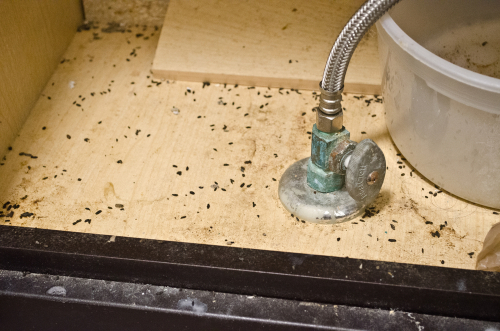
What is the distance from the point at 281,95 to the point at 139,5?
0.55 m

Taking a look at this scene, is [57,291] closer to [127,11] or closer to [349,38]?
[349,38]

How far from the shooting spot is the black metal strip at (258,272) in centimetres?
73

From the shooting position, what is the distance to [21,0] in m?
1.13

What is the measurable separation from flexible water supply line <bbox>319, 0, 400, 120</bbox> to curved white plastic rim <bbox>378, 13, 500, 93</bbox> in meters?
0.11

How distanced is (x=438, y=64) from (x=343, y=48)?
0.50 feet

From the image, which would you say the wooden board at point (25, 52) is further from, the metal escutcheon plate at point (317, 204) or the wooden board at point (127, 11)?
the metal escutcheon plate at point (317, 204)

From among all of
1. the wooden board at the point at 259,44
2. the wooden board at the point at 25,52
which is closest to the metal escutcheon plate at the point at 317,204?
the wooden board at the point at 259,44

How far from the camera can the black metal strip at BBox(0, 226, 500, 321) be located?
0.73 m

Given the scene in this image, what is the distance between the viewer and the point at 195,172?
1.02 metres

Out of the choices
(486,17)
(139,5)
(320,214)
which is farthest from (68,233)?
(486,17)

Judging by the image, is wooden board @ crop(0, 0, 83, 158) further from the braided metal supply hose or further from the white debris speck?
the braided metal supply hose

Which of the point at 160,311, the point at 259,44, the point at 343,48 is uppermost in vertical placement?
the point at 343,48

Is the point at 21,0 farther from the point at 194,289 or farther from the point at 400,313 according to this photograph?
the point at 400,313

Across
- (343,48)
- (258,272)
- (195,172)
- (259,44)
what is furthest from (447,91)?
(259,44)
